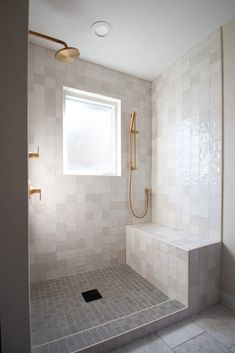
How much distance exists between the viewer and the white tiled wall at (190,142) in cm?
167

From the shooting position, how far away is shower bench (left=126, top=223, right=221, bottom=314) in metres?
1.46

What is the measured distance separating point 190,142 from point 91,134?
1092 mm

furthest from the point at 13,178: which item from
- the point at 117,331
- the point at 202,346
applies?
the point at 202,346

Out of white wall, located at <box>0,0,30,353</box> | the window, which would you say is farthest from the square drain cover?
the window

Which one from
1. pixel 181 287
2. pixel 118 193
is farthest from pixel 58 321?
pixel 118 193

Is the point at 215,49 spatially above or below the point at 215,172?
above

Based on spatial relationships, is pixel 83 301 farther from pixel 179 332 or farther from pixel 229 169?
pixel 229 169

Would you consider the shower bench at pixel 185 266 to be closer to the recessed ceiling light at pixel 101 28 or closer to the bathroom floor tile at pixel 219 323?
the bathroom floor tile at pixel 219 323

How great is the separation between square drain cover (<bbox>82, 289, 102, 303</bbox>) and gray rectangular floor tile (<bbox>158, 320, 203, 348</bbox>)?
57cm

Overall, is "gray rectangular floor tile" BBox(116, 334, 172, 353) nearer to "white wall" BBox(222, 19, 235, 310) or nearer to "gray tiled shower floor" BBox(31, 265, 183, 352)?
"gray tiled shower floor" BBox(31, 265, 183, 352)

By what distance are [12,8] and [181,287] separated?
1981 millimetres

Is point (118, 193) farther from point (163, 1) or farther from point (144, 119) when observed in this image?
point (163, 1)

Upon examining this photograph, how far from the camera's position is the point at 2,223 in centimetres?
77

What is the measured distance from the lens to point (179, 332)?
1283 millimetres
